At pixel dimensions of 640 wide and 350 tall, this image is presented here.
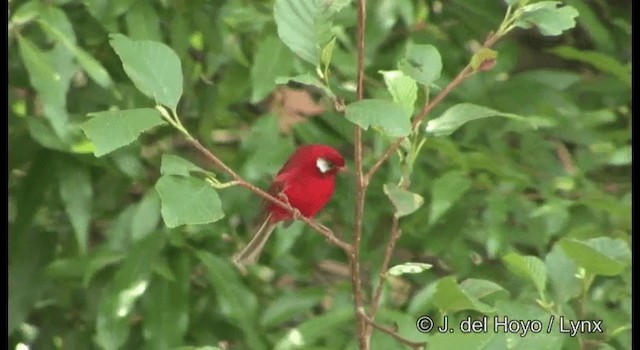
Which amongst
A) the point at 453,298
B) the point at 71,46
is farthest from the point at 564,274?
the point at 71,46

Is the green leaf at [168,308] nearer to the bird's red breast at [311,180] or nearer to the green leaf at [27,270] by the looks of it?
the green leaf at [27,270]

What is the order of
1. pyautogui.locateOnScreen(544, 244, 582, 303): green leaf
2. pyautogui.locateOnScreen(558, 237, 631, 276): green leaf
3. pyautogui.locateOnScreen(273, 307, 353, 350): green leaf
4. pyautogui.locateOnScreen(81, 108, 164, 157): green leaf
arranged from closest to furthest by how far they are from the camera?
pyautogui.locateOnScreen(81, 108, 164, 157): green leaf < pyautogui.locateOnScreen(558, 237, 631, 276): green leaf < pyautogui.locateOnScreen(544, 244, 582, 303): green leaf < pyautogui.locateOnScreen(273, 307, 353, 350): green leaf

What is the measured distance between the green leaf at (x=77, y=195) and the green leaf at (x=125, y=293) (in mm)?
50

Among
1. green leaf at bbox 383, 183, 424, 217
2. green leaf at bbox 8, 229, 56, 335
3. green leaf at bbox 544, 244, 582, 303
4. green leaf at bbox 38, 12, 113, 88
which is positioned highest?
green leaf at bbox 383, 183, 424, 217

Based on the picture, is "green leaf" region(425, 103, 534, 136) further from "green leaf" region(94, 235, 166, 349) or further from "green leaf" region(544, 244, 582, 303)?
"green leaf" region(94, 235, 166, 349)

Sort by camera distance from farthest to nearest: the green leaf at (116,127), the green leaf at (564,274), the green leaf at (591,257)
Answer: the green leaf at (564,274)
the green leaf at (591,257)
the green leaf at (116,127)

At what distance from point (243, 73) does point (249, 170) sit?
14 cm

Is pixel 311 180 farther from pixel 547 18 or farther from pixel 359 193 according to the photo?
pixel 547 18

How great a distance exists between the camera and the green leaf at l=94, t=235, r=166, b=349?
0.84m

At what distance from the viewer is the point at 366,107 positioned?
Answer: 1.59 ft

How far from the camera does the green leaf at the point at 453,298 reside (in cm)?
54

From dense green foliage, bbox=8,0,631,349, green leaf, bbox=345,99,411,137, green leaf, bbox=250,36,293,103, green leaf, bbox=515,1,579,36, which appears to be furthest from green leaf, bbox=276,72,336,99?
green leaf, bbox=250,36,293,103

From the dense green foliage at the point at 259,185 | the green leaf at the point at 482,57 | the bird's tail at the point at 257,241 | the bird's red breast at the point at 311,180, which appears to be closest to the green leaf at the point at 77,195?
the dense green foliage at the point at 259,185

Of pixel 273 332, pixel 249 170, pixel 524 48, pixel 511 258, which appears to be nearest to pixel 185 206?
pixel 511 258
